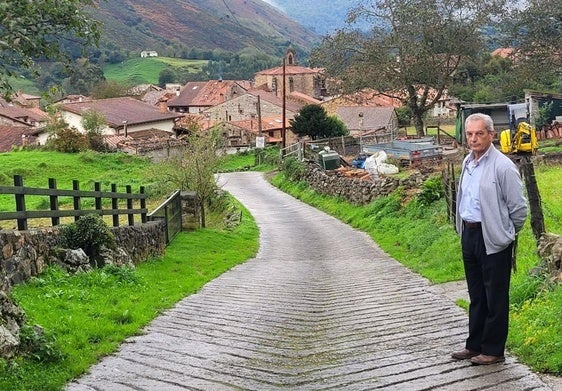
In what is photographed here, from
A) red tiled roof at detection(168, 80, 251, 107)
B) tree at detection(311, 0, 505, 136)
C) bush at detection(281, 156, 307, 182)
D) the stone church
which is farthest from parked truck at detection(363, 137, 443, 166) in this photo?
the stone church

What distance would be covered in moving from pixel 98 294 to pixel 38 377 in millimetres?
3680

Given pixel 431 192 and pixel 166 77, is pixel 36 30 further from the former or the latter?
pixel 166 77

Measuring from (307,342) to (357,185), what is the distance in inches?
884

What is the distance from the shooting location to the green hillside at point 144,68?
157625 mm

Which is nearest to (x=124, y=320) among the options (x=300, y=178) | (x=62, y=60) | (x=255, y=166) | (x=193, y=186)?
(x=62, y=60)

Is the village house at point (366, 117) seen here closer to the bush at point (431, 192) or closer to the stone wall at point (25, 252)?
the bush at point (431, 192)

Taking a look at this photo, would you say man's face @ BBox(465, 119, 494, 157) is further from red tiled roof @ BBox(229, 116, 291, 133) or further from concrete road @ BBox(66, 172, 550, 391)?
red tiled roof @ BBox(229, 116, 291, 133)

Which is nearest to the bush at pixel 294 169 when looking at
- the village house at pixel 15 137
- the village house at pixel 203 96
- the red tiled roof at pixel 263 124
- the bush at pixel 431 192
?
the bush at pixel 431 192

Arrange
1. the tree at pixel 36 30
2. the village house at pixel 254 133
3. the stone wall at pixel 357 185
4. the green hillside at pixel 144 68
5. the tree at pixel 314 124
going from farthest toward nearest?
1. the green hillside at pixel 144 68
2. the village house at pixel 254 133
3. the tree at pixel 314 124
4. the stone wall at pixel 357 185
5. the tree at pixel 36 30

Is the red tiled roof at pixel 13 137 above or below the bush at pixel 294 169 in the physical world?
above

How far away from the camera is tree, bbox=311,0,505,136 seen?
42.3m

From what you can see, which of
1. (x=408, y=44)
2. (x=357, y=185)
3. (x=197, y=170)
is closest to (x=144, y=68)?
(x=408, y=44)

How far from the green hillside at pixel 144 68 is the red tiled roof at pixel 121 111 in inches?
3064

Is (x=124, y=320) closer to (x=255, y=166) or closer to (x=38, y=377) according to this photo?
(x=38, y=377)
